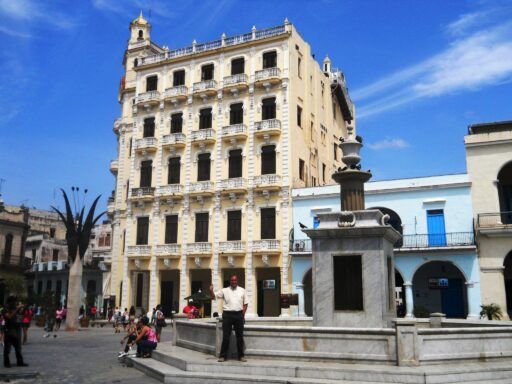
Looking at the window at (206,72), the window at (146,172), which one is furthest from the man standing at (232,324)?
the window at (206,72)

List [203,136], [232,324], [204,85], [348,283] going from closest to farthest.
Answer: [232,324]
[348,283]
[203,136]
[204,85]

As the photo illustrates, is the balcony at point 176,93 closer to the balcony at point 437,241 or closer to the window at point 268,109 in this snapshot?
the window at point 268,109

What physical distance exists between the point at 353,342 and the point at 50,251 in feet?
192

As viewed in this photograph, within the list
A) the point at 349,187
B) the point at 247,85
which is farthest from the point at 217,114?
the point at 349,187

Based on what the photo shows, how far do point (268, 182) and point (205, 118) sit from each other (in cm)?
783

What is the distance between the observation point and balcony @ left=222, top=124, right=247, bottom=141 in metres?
36.2

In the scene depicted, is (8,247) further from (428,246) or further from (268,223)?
(428,246)

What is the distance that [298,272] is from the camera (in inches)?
1286

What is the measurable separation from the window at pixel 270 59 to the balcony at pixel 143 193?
A: 12.7m

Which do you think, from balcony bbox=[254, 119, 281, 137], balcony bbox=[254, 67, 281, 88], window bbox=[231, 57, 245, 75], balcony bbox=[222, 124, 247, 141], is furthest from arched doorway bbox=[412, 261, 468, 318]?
A: window bbox=[231, 57, 245, 75]

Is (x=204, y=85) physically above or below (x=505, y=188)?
above

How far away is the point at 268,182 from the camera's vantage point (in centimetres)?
3481

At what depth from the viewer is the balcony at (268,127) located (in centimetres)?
3522

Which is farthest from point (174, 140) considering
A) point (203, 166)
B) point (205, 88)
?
point (205, 88)
